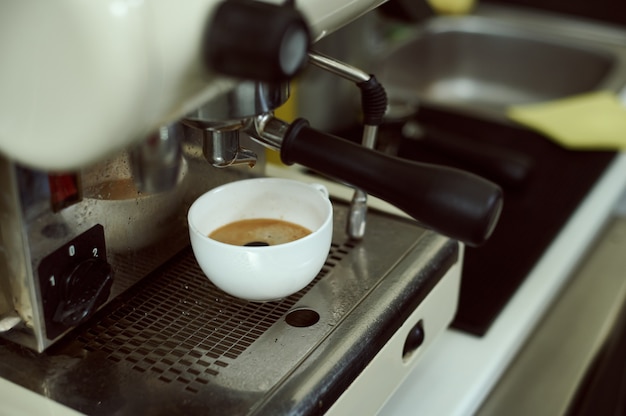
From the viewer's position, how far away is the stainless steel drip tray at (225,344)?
0.50 metres

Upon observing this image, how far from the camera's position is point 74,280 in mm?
512

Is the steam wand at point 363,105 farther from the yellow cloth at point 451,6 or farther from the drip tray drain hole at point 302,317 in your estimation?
the yellow cloth at point 451,6

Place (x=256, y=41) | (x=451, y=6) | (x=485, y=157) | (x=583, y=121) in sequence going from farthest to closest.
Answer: (x=451, y=6) → (x=583, y=121) → (x=485, y=157) → (x=256, y=41)

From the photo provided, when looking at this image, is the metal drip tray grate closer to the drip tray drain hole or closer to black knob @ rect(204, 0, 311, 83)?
the drip tray drain hole

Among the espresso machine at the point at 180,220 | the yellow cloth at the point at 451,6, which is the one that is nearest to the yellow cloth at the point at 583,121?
the yellow cloth at the point at 451,6

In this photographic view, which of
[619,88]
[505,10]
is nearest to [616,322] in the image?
[619,88]

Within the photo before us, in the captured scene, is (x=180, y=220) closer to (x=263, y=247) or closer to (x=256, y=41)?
(x=263, y=247)

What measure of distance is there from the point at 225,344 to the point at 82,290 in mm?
100

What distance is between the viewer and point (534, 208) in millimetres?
933

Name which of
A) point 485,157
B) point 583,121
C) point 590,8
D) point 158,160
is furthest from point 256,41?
point 590,8

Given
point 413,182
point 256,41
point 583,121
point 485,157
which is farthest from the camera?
point 583,121

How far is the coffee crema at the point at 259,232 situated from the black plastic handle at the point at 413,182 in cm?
10

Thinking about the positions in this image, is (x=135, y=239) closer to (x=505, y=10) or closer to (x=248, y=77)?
(x=248, y=77)

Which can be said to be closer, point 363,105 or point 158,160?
point 158,160
